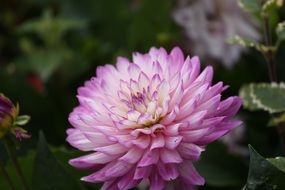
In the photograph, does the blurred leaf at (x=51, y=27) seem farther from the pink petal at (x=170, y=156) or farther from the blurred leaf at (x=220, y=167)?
the pink petal at (x=170, y=156)

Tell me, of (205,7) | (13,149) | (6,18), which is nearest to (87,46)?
(205,7)

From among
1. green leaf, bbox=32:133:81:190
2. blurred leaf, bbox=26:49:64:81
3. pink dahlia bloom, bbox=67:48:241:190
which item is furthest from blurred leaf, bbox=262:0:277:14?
blurred leaf, bbox=26:49:64:81

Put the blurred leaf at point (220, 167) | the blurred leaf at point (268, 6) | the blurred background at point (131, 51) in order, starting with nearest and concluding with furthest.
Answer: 1. the blurred leaf at point (268, 6)
2. the blurred leaf at point (220, 167)
3. the blurred background at point (131, 51)

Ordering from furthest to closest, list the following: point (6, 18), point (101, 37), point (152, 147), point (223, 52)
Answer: point (6, 18) < point (101, 37) < point (223, 52) < point (152, 147)

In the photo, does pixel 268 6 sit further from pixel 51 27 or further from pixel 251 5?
pixel 51 27

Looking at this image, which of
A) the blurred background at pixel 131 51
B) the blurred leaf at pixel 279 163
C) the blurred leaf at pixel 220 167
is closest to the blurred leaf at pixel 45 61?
the blurred background at pixel 131 51

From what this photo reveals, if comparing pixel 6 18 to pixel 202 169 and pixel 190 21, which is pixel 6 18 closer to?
pixel 190 21

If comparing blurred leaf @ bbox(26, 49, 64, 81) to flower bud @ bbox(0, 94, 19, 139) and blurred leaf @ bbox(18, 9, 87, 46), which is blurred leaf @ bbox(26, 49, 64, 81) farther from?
flower bud @ bbox(0, 94, 19, 139)
